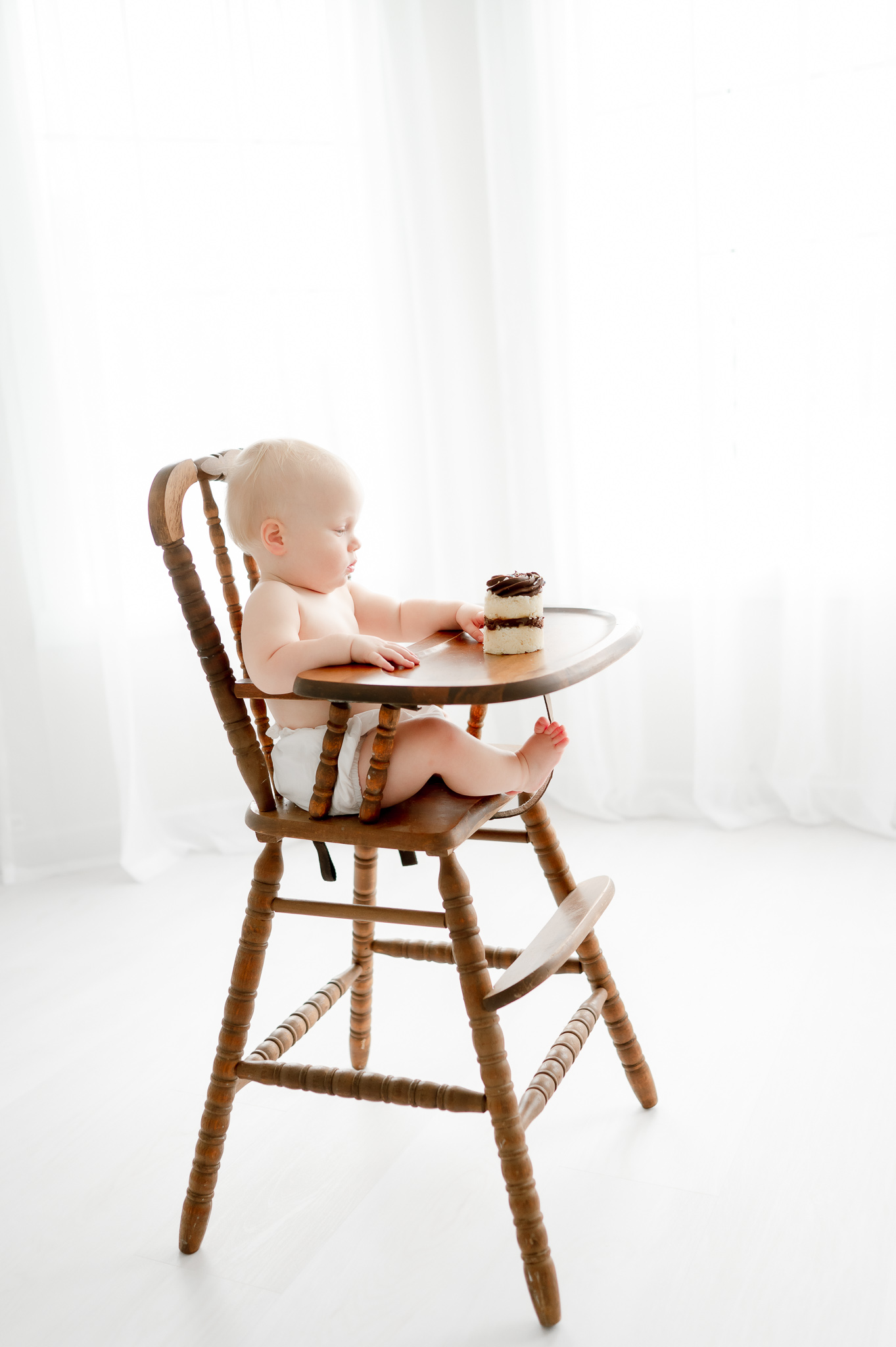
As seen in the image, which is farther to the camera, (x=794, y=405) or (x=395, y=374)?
(x=395, y=374)

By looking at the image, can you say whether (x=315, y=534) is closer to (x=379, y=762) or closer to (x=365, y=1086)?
(x=379, y=762)

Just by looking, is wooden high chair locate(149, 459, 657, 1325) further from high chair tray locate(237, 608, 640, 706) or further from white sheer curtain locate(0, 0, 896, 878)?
white sheer curtain locate(0, 0, 896, 878)

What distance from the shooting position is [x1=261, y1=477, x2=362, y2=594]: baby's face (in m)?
1.37

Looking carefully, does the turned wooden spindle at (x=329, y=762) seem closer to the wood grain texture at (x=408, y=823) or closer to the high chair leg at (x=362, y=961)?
the wood grain texture at (x=408, y=823)

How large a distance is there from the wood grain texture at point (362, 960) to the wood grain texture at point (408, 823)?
0.28 metres

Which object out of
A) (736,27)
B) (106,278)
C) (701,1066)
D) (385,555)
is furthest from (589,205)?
(701,1066)

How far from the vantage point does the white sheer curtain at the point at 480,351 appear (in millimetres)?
2621

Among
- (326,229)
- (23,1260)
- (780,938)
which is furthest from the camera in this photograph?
(326,229)

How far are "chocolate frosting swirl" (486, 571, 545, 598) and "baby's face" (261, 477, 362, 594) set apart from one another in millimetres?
200

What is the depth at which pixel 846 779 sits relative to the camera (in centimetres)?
280

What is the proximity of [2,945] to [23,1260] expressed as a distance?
44.1 inches

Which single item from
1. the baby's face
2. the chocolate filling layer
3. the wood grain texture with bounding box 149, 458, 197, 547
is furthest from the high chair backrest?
the chocolate filling layer

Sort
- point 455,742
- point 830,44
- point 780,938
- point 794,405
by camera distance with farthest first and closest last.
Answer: point 794,405
point 830,44
point 780,938
point 455,742

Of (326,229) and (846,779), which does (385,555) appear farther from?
(846,779)
